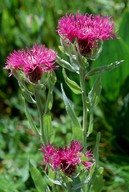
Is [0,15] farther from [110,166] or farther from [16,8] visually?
[110,166]

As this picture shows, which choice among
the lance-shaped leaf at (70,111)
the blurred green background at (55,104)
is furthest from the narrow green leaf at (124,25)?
the lance-shaped leaf at (70,111)

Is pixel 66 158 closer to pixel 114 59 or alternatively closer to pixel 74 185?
pixel 74 185

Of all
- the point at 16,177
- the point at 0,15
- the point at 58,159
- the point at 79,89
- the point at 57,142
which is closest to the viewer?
the point at 58,159

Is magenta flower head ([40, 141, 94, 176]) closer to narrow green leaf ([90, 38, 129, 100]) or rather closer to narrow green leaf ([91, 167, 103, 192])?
narrow green leaf ([91, 167, 103, 192])

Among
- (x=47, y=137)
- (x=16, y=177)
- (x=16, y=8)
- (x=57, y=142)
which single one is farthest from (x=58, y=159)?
(x=16, y=8)

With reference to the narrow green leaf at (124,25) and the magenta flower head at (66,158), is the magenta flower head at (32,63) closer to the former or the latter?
Answer: the magenta flower head at (66,158)
